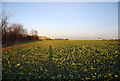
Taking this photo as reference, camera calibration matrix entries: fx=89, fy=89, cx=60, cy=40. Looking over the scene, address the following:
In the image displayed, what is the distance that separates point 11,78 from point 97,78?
17.1 ft

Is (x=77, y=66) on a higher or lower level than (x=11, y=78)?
higher

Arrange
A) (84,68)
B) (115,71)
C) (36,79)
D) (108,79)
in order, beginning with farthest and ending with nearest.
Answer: (84,68)
(115,71)
(36,79)
(108,79)

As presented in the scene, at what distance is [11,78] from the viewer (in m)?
5.55

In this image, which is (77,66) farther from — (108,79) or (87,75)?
(108,79)

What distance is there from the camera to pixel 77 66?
6703mm

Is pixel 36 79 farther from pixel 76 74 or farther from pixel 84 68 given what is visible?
pixel 84 68

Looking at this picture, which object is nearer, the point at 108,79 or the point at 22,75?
the point at 108,79

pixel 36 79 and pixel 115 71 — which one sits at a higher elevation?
pixel 115 71

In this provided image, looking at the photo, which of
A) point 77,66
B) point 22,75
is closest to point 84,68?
point 77,66

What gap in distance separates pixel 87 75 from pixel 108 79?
1.14 meters

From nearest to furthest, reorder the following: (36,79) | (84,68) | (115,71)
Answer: (36,79), (115,71), (84,68)

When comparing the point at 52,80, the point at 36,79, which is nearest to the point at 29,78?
the point at 36,79

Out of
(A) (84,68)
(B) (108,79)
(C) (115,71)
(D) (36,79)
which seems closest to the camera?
(B) (108,79)

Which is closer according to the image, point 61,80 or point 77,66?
point 61,80
